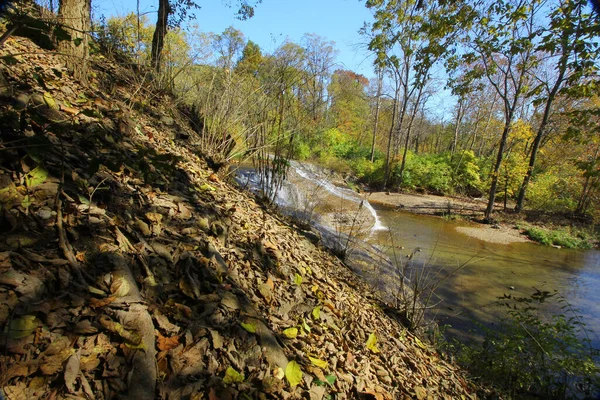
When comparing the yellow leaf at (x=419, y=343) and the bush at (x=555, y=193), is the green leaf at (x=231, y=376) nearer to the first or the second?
the yellow leaf at (x=419, y=343)

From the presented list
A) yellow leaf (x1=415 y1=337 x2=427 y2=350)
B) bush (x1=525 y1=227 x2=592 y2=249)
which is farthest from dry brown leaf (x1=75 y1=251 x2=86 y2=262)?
bush (x1=525 y1=227 x2=592 y2=249)

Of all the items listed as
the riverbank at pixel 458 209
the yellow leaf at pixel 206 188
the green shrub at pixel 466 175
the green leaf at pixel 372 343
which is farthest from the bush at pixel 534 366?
the green shrub at pixel 466 175

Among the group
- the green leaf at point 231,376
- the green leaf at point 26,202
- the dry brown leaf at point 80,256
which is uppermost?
the green leaf at point 26,202

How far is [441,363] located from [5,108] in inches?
147

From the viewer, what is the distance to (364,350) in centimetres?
205

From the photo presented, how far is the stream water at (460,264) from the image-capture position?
4891 millimetres

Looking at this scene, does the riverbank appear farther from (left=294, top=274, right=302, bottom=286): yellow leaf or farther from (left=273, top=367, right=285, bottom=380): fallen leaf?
(left=273, top=367, right=285, bottom=380): fallen leaf

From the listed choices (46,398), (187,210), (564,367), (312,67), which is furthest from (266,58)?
(564,367)

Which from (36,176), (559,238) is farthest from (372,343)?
(559,238)

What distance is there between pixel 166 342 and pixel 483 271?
7890mm

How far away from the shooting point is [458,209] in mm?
13844

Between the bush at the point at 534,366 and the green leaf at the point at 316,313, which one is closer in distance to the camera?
the green leaf at the point at 316,313

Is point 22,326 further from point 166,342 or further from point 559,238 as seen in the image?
point 559,238

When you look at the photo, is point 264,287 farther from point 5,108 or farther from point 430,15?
point 430,15
